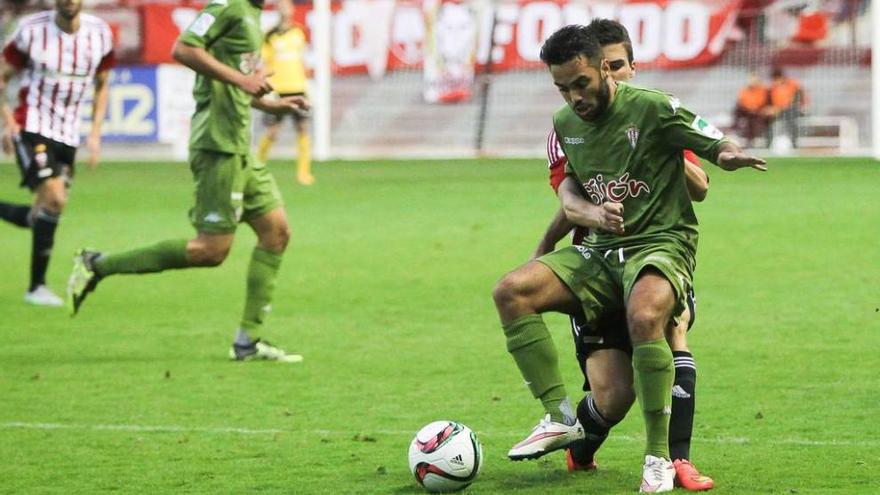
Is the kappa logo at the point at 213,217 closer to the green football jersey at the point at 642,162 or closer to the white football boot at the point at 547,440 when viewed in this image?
the green football jersey at the point at 642,162

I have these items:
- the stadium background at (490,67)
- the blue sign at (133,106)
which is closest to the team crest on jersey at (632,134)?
the stadium background at (490,67)

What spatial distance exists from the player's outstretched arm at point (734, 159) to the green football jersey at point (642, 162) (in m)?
0.11

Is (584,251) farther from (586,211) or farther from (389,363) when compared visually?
(389,363)

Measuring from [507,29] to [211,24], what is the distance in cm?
1786

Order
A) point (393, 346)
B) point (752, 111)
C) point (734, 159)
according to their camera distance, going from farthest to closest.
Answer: point (752, 111) → point (393, 346) → point (734, 159)

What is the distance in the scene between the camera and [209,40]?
28.5 ft

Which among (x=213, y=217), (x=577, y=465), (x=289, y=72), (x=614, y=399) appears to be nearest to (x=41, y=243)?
(x=213, y=217)

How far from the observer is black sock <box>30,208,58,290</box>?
11.4m

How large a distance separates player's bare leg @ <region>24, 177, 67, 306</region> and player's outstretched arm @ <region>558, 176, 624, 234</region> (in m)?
6.25

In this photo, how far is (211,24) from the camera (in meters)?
8.72

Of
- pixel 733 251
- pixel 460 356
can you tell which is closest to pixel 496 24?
pixel 733 251

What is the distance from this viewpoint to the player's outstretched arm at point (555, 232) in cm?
608

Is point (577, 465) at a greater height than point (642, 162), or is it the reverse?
point (642, 162)

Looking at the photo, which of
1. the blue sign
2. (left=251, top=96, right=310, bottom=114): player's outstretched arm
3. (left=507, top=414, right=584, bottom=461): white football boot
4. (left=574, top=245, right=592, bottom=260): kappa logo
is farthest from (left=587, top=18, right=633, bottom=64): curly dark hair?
the blue sign
